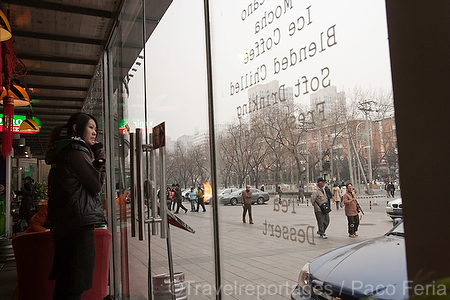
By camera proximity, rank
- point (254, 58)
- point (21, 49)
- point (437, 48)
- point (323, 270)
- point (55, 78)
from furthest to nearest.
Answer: point (55, 78)
point (21, 49)
point (254, 58)
point (323, 270)
point (437, 48)

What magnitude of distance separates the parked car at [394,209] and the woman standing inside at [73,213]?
171 cm

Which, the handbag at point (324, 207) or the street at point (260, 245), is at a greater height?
the handbag at point (324, 207)

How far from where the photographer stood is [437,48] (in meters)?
0.59

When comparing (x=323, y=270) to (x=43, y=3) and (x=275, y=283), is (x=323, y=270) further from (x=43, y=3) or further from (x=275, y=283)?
(x=43, y=3)

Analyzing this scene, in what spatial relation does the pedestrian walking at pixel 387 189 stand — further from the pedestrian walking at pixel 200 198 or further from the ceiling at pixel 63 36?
the ceiling at pixel 63 36

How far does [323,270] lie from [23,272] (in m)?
2.90

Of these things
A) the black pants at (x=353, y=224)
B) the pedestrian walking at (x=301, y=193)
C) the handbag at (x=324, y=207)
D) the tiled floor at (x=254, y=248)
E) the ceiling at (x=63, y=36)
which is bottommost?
the tiled floor at (x=254, y=248)

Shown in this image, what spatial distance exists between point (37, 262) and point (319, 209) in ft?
9.45

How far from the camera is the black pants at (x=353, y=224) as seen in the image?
832 millimetres

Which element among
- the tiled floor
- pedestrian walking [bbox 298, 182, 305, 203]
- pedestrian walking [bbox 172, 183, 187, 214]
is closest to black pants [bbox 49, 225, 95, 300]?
the tiled floor

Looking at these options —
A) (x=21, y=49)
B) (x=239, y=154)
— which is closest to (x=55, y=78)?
(x=21, y=49)

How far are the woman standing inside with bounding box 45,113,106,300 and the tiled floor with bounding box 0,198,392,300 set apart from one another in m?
0.45

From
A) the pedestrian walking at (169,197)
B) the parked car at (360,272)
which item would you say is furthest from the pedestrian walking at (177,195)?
the parked car at (360,272)

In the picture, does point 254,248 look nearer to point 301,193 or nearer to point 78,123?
point 301,193
